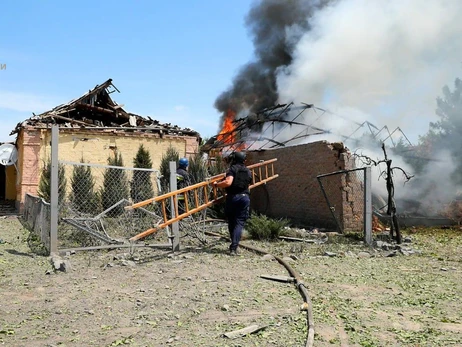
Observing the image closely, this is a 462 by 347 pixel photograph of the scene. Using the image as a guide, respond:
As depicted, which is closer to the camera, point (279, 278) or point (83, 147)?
point (279, 278)

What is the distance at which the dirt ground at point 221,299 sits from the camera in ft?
13.4

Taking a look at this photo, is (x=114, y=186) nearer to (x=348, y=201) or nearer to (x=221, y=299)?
(x=348, y=201)

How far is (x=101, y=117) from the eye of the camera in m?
19.9

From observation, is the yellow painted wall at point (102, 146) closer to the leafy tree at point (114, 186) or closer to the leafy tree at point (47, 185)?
the leafy tree at point (114, 186)

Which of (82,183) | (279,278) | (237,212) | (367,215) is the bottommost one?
(279,278)

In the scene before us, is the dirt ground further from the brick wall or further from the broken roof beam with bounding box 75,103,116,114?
the broken roof beam with bounding box 75,103,116,114

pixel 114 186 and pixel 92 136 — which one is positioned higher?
pixel 92 136

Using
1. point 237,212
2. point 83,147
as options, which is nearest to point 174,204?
point 237,212

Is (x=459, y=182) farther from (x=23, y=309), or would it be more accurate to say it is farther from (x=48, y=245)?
(x=23, y=309)

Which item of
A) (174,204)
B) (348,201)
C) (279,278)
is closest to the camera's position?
(279,278)

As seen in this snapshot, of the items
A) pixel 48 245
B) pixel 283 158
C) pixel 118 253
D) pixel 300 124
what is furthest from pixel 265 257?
pixel 300 124

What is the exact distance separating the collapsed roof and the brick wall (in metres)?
5.69

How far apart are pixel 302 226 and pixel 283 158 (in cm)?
234

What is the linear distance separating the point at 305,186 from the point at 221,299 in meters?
8.30
